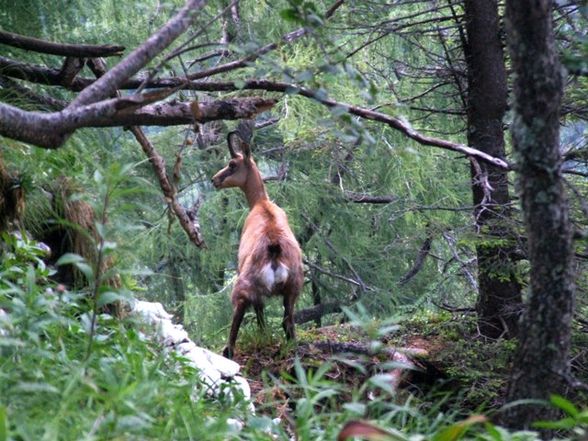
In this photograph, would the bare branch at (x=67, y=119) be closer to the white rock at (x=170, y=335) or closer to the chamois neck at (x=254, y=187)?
the white rock at (x=170, y=335)

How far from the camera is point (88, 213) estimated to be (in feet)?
19.7

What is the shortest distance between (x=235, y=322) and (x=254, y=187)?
255 centimetres

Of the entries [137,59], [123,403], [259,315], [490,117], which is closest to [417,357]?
[259,315]

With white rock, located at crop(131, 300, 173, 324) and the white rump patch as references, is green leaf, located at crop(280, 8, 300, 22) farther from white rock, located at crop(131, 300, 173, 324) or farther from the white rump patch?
the white rump patch

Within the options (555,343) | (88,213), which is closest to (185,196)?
(88,213)

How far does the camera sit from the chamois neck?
32.2 ft

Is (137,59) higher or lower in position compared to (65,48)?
lower

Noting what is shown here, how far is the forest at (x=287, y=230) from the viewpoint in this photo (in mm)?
3307

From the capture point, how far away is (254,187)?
9852 millimetres

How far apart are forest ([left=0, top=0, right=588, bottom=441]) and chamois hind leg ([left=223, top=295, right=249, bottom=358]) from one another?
0.08 feet

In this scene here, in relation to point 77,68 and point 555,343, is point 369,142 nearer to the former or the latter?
point 555,343

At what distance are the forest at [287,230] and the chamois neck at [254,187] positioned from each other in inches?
0.7

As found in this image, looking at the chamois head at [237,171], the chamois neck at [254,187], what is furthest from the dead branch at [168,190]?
the chamois head at [237,171]

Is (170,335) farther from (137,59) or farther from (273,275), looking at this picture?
(137,59)
